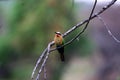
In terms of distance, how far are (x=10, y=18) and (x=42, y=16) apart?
0.76 ft

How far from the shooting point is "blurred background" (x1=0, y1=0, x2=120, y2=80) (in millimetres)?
2330

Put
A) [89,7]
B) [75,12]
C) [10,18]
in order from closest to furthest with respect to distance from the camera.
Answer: [89,7] → [75,12] → [10,18]

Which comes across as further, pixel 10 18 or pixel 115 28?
pixel 10 18

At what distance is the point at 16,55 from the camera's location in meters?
2.41

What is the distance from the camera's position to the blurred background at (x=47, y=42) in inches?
91.7

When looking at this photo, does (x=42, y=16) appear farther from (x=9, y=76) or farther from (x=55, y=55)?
(x=9, y=76)

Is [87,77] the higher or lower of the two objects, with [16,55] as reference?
lower

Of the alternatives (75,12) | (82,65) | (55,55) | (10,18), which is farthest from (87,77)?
(10,18)

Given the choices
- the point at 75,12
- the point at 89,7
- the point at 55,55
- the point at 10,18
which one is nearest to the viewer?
the point at 89,7

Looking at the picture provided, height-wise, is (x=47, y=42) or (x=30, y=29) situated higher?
(x=30, y=29)

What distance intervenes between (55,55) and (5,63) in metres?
0.34

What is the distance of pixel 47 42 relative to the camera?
2434 mm

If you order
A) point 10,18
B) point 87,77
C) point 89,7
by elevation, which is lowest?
point 87,77

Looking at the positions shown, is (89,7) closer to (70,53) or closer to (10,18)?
(70,53)
